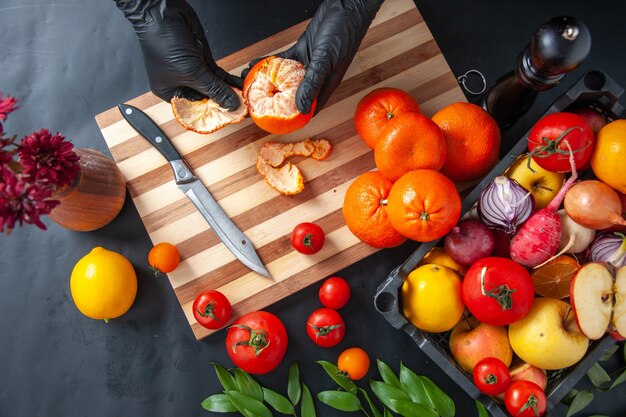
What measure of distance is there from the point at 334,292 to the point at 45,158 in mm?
790

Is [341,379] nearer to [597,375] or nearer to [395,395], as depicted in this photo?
[395,395]

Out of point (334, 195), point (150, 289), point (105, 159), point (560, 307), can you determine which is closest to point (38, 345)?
point (150, 289)

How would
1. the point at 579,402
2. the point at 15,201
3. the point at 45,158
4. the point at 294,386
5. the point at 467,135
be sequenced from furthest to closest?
the point at 294,386
the point at 579,402
the point at 467,135
the point at 45,158
the point at 15,201

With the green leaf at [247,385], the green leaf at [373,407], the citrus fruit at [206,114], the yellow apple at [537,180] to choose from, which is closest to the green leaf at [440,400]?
the green leaf at [373,407]

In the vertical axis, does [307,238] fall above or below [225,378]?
above

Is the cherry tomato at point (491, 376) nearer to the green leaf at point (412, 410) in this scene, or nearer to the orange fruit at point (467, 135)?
the green leaf at point (412, 410)

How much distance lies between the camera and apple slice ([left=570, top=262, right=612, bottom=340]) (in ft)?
3.77

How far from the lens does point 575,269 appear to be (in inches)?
49.3

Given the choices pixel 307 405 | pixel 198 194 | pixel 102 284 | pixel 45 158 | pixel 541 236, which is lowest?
pixel 307 405

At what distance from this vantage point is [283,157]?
1.53m

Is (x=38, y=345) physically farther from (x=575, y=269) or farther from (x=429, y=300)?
(x=575, y=269)

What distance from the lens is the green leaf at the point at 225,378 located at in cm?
153

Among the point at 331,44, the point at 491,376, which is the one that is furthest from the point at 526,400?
the point at 331,44

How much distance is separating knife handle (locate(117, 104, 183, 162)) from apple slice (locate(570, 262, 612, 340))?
106cm
